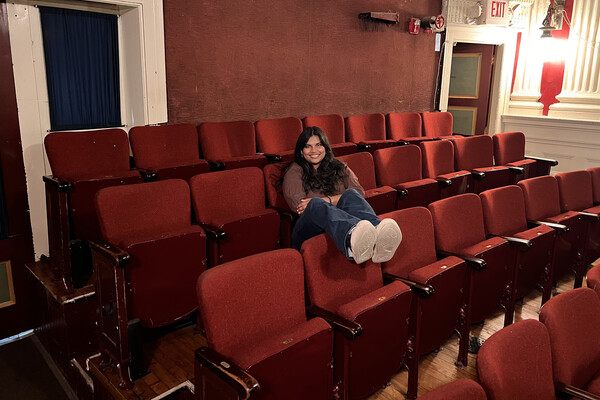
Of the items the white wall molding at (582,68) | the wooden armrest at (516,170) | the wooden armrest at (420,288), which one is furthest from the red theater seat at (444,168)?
the white wall molding at (582,68)

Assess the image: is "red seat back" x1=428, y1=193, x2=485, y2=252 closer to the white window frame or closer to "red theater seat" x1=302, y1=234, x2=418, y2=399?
"red theater seat" x1=302, y1=234, x2=418, y2=399

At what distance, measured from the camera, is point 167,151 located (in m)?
0.85

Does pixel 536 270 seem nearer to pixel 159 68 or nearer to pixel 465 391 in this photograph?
pixel 465 391

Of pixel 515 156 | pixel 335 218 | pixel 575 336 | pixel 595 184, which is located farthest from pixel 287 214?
pixel 515 156

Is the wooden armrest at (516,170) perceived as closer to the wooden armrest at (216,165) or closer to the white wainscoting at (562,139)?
the white wainscoting at (562,139)

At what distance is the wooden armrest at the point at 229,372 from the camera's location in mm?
328

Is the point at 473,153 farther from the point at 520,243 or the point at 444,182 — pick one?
the point at 520,243

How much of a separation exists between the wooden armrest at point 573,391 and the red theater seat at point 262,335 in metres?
0.18

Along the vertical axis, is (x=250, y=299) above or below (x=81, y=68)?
below

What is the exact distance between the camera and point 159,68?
908 mm

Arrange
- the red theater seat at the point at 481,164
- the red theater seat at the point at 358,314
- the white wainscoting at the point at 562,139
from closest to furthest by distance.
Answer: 1. the red theater seat at the point at 358,314
2. the red theater seat at the point at 481,164
3. the white wainscoting at the point at 562,139

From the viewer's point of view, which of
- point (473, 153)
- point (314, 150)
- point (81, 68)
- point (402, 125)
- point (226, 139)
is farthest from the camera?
point (402, 125)

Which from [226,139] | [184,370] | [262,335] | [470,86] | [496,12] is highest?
[496,12]

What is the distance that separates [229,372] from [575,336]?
A: 0.91ft
